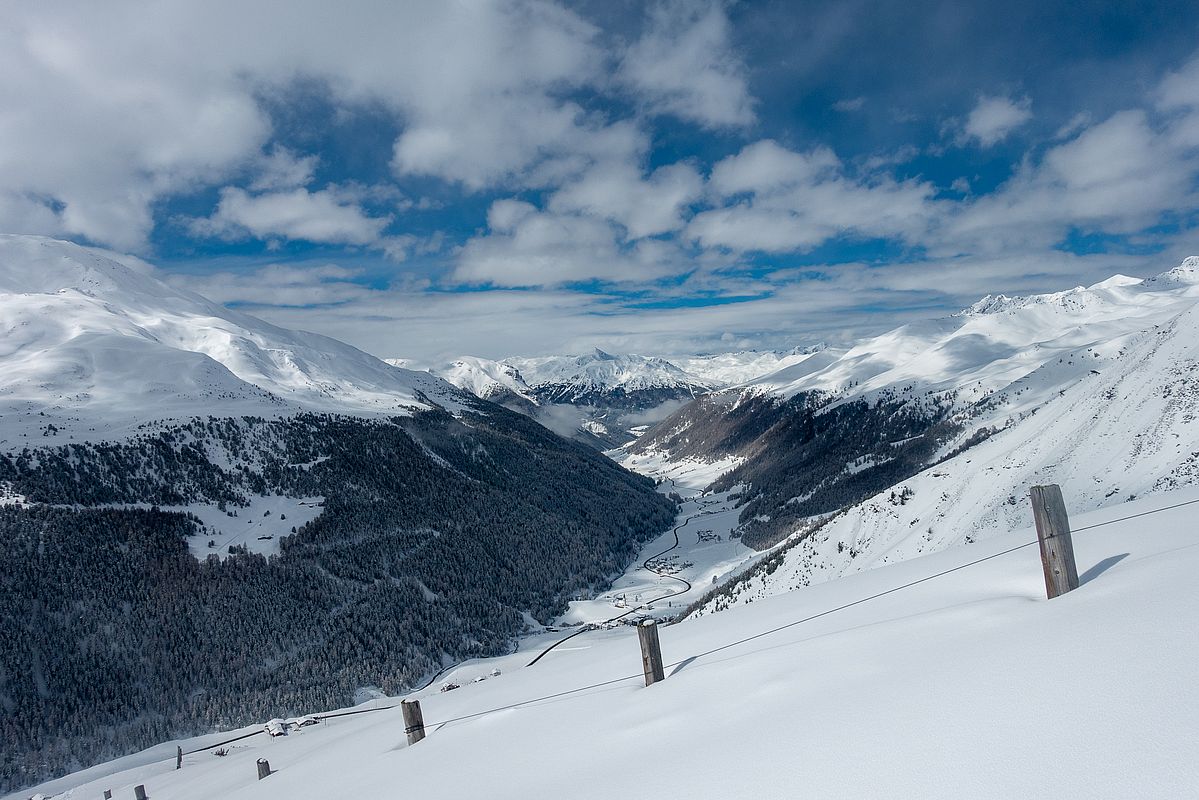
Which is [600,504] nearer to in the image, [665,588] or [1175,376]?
[665,588]

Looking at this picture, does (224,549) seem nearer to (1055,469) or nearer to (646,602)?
(646,602)

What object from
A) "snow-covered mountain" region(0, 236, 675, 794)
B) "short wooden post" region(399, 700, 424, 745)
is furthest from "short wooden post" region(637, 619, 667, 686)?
"snow-covered mountain" region(0, 236, 675, 794)

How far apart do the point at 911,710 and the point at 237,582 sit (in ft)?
304

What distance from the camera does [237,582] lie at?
77000mm

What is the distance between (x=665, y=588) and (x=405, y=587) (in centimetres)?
4468

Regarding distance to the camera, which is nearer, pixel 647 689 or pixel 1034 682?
pixel 1034 682

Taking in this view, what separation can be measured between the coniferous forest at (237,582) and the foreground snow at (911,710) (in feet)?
225

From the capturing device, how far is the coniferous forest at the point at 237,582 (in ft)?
190

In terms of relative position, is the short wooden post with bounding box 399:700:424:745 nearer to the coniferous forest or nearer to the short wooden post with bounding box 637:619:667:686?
the short wooden post with bounding box 637:619:667:686

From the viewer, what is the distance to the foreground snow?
310 centimetres

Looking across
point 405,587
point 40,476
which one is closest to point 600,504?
point 405,587

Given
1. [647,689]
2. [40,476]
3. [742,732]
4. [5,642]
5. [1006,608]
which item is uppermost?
[40,476]

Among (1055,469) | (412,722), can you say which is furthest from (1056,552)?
(1055,469)

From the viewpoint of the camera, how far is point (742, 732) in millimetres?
4797
